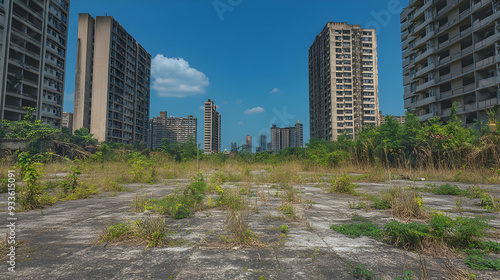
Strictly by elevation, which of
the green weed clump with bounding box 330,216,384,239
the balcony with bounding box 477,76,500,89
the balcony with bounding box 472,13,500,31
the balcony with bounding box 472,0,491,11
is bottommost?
the green weed clump with bounding box 330,216,384,239

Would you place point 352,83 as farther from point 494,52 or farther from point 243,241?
point 243,241

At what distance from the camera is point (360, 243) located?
226 centimetres

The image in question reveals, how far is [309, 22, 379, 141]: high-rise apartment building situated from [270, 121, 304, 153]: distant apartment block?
6888 centimetres

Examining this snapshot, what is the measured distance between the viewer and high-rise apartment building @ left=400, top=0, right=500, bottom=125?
2444 centimetres

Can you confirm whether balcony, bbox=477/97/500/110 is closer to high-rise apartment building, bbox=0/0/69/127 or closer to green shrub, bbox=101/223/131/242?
green shrub, bbox=101/223/131/242

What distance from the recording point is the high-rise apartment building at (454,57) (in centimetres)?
2444

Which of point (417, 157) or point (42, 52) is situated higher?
point (42, 52)

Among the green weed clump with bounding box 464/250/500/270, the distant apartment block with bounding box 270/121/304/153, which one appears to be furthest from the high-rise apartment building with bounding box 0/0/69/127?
the distant apartment block with bounding box 270/121/304/153

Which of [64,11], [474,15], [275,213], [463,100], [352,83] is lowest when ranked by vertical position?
[275,213]

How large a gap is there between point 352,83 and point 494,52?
4499 centimetres

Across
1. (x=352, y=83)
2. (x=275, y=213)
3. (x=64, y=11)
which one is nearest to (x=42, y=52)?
(x=64, y=11)

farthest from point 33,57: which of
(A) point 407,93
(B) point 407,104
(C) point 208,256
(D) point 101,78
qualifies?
(A) point 407,93

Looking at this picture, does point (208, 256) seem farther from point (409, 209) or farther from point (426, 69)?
point (426, 69)

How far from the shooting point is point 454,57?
28.5 m
